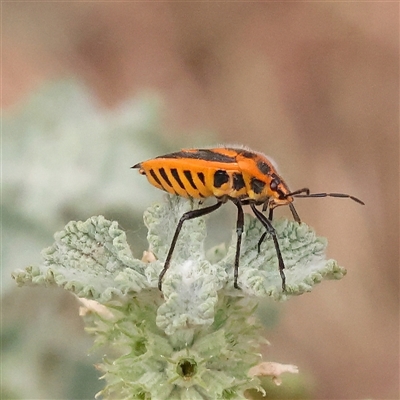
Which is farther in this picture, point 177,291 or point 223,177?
point 223,177

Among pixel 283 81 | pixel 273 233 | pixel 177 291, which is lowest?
pixel 177 291

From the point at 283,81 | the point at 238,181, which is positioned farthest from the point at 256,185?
the point at 283,81

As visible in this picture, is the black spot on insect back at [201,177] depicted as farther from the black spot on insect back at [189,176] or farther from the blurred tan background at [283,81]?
the blurred tan background at [283,81]

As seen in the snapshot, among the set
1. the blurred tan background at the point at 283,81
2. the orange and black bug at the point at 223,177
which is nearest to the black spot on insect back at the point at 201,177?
the orange and black bug at the point at 223,177

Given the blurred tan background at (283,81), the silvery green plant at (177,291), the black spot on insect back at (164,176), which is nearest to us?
the silvery green plant at (177,291)

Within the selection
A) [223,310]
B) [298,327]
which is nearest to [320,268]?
[223,310]

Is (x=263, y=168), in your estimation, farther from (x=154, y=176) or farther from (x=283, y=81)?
(x=283, y=81)

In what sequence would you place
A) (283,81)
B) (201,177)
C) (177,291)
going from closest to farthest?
(177,291) < (201,177) < (283,81)
